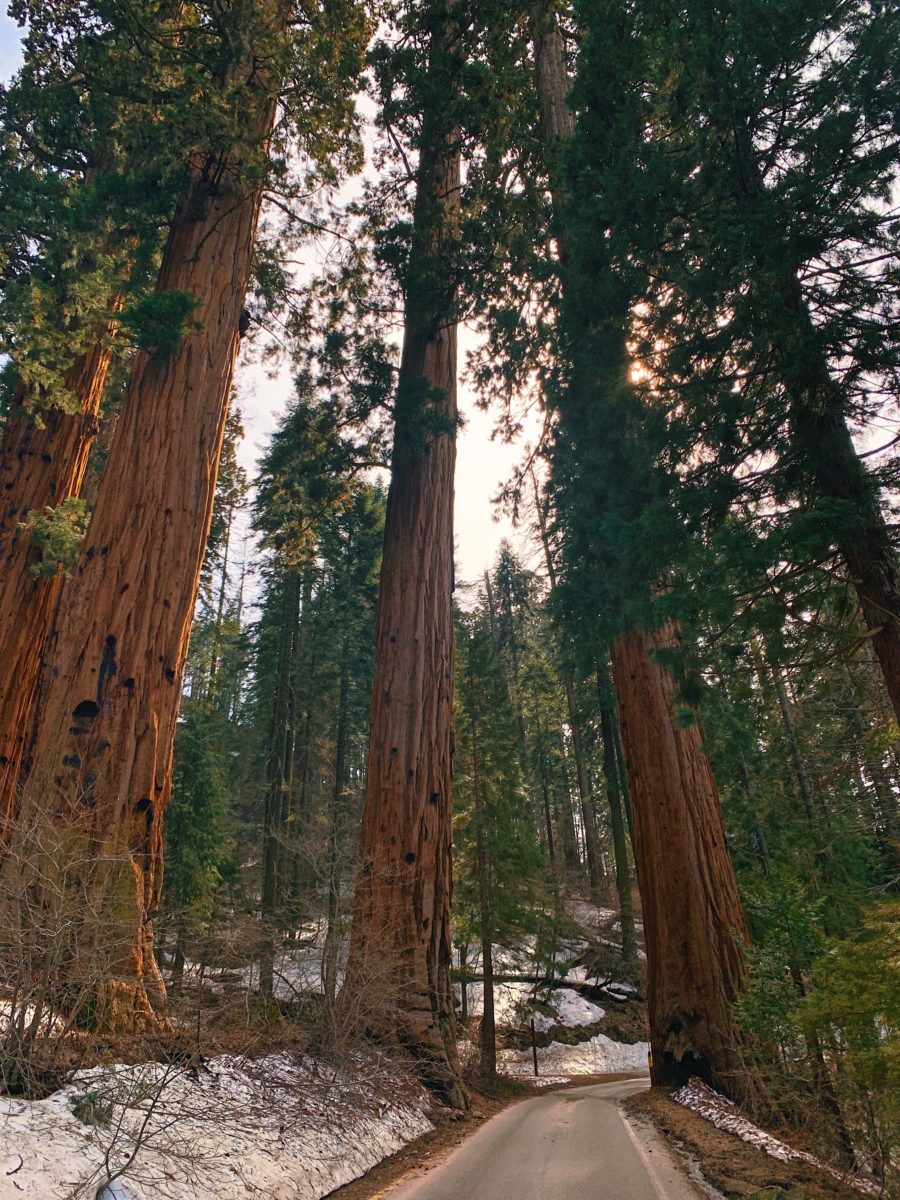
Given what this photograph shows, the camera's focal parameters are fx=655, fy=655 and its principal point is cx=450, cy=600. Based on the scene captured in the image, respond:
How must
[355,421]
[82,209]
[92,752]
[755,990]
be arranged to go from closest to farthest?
[92,752] < [755,990] < [82,209] < [355,421]

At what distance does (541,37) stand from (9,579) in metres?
13.1

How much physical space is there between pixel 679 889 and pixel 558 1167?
158 inches

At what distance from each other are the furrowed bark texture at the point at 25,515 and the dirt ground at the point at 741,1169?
263 inches

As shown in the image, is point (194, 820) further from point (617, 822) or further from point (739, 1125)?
point (739, 1125)

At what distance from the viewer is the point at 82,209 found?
7.24 meters

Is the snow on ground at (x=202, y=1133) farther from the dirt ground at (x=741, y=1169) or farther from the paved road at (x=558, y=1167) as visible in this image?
the dirt ground at (x=741, y=1169)

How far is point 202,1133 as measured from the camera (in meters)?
3.28

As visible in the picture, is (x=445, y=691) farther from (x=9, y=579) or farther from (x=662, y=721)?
Answer: (x=9, y=579)

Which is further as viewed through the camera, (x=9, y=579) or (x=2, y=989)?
(x=9, y=579)

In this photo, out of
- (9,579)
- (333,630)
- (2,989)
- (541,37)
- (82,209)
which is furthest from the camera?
(333,630)

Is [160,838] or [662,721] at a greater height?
[662,721]

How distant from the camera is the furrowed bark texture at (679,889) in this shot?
7.20 m

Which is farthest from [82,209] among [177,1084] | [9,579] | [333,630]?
[333,630]

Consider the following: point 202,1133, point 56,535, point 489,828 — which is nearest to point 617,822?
point 489,828
